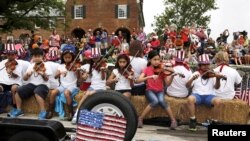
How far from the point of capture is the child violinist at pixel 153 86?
8.86 m

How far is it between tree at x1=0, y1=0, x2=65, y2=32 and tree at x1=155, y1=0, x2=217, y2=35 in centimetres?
2329

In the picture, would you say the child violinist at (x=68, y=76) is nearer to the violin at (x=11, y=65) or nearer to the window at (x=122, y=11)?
the violin at (x=11, y=65)

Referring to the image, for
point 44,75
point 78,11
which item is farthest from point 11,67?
point 78,11

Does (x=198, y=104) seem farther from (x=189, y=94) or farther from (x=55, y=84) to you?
(x=55, y=84)

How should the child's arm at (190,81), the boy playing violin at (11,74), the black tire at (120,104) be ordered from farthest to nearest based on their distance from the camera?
the boy playing violin at (11,74) < the child's arm at (190,81) < the black tire at (120,104)

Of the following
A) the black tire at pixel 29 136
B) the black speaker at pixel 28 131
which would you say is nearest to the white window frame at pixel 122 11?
the black speaker at pixel 28 131

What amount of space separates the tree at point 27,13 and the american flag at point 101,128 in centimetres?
2709

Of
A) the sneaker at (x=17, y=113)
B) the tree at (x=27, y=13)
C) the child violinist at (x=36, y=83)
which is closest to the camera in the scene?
the sneaker at (x=17, y=113)

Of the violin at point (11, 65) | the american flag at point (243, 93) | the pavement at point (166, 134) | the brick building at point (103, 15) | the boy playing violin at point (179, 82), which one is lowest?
the pavement at point (166, 134)

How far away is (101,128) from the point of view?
5.97m

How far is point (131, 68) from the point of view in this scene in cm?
923

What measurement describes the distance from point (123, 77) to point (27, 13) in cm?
2729

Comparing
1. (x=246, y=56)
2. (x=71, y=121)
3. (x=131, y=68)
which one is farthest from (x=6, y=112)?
(x=246, y=56)

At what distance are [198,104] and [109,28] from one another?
144ft
